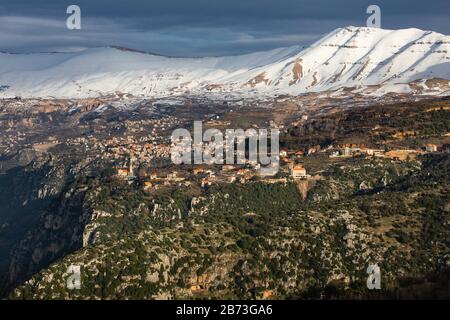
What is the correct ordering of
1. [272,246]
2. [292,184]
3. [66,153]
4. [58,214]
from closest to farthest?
[272,246] → [292,184] → [58,214] → [66,153]

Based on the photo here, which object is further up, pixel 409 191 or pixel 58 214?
pixel 409 191

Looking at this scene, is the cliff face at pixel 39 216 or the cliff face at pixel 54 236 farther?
the cliff face at pixel 39 216

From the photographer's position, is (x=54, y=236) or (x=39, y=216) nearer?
(x=54, y=236)

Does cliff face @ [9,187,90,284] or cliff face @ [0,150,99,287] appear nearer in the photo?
cliff face @ [9,187,90,284]

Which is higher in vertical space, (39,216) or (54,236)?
(54,236)

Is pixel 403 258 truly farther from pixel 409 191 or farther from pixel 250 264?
pixel 409 191

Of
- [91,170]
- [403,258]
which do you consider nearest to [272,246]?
[403,258]

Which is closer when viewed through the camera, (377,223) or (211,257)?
(211,257)
